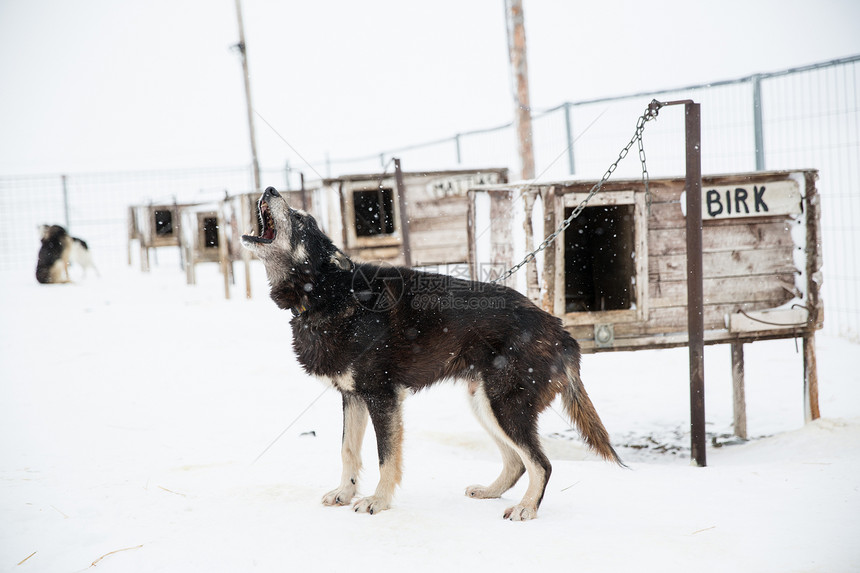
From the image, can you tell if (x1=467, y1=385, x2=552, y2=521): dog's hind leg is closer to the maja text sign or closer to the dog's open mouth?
the dog's open mouth

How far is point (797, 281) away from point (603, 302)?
5.90 feet

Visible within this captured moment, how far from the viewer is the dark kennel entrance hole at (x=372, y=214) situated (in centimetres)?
1020

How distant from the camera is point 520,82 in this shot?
9484 mm

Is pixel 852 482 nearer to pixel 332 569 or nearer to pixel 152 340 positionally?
pixel 332 569

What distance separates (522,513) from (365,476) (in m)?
1.15

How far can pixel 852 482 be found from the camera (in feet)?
10.6

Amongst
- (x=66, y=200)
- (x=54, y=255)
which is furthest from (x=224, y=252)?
(x=66, y=200)

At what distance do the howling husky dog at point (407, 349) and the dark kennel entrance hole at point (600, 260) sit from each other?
2.22 meters

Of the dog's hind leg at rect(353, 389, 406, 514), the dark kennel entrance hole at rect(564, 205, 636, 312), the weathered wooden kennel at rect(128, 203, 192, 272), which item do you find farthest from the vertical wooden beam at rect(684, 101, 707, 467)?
the weathered wooden kennel at rect(128, 203, 192, 272)

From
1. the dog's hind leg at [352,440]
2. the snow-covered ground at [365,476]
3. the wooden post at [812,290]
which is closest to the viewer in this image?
the snow-covered ground at [365,476]

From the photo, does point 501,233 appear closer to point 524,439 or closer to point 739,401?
point 739,401

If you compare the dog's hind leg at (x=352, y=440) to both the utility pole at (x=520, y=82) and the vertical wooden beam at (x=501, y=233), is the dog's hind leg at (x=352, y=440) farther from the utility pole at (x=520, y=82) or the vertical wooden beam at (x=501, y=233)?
the utility pole at (x=520, y=82)

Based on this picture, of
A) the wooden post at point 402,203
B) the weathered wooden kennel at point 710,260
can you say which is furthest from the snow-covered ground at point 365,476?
the wooden post at point 402,203

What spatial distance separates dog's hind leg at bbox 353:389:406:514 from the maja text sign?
3.28 m
